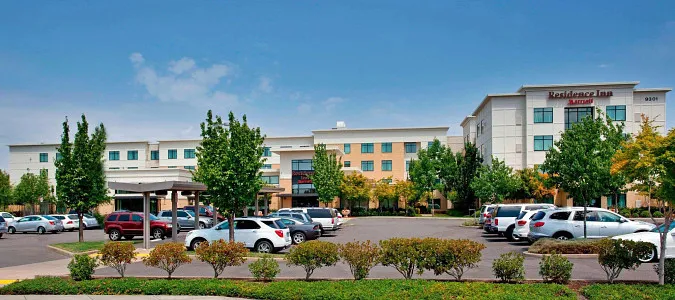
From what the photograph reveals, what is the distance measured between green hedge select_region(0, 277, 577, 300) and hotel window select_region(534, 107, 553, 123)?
49.3m

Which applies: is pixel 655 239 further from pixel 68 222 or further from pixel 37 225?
pixel 68 222

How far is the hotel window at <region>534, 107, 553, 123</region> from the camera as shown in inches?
2259

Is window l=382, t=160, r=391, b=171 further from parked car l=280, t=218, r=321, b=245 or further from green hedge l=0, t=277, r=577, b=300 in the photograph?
green hedge l=0, t=277, r=577, b=300

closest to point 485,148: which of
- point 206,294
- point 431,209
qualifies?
point 431,209

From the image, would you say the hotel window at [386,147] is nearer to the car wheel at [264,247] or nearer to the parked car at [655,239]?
the car wheel at [264,247]

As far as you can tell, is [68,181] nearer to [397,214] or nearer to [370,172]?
[397,214]

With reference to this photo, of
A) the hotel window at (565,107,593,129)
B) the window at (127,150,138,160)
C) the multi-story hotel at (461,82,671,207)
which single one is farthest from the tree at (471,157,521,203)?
the window at (127,150,138,160)

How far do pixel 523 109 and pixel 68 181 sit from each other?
47420 mm

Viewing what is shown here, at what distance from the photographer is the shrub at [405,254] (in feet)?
41.5

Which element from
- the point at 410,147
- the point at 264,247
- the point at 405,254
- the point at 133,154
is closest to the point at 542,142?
the point at 410,147

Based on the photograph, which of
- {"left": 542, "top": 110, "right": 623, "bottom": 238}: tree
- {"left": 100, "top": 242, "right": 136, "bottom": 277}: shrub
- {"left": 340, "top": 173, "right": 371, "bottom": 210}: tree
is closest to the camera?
{"left": 100, "top": 242, "right": 136, "bottom": 277}: shrub

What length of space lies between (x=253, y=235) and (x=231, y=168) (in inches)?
112

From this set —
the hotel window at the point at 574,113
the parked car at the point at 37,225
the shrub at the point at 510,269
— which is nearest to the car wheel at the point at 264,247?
the shrub at the point at 510,269

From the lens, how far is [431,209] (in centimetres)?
7038
